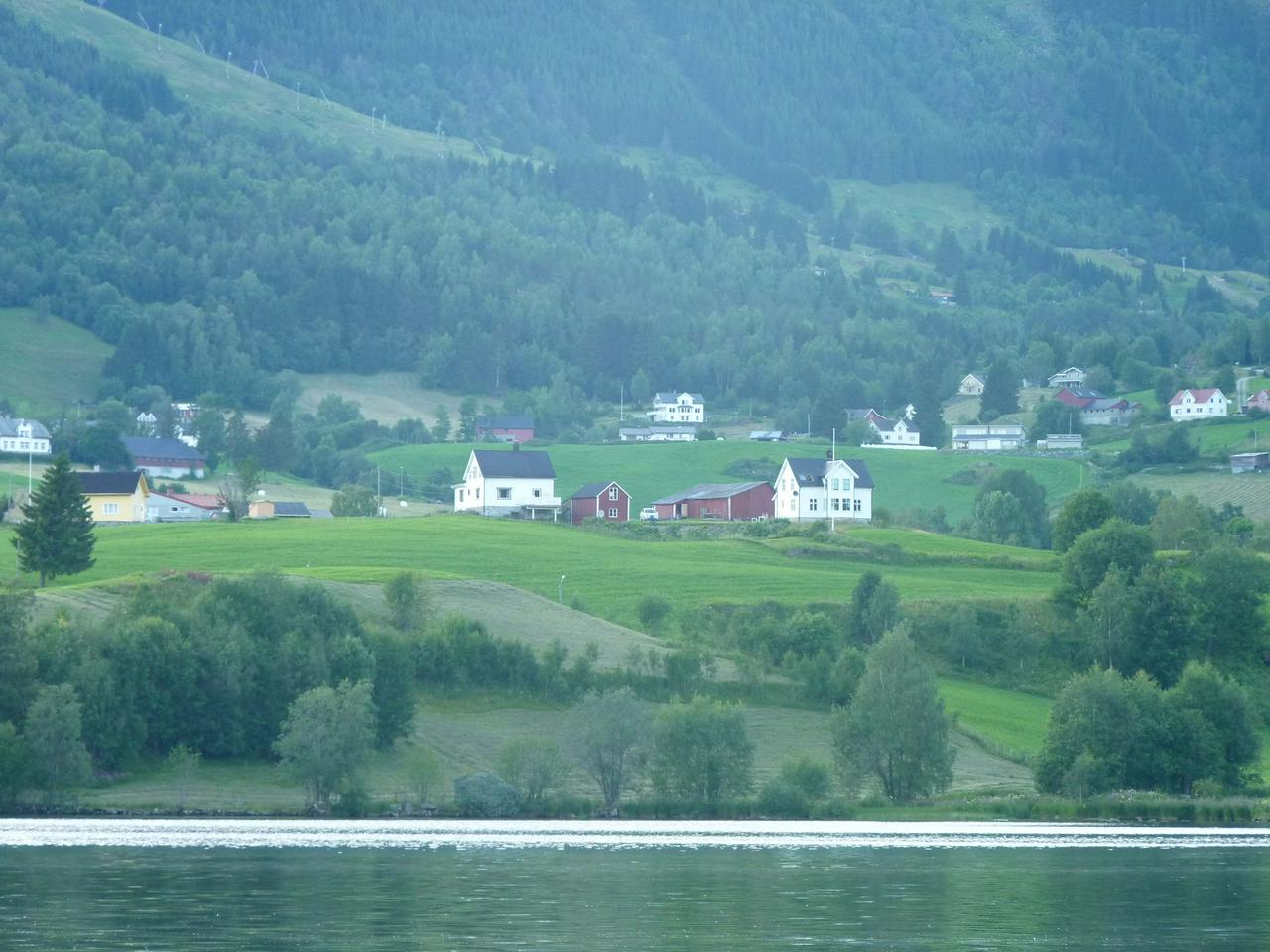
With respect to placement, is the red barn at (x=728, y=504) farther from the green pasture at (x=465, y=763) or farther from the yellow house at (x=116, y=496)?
the green pasture at (x=465, y=763)

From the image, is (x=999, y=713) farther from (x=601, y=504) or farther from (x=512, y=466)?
(x=512, y=466)

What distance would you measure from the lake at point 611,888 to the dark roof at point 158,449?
100 m

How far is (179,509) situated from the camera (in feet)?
434

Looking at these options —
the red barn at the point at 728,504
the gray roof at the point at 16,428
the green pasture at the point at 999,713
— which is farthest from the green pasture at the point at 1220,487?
the gray roof at the point at 16,428

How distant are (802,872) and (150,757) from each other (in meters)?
29.7

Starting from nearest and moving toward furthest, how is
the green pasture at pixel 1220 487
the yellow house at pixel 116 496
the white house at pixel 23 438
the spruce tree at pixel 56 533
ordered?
1. the spruce tree at pixel 56 533
2. the yellow house at pixel 116 496
3. the green pasture at pixel 1220 487
4. the white house at pixel 23 438

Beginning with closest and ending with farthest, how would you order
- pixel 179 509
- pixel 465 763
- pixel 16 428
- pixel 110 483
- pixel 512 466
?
pixel 465 763, pixel 110 483, pixel 179 509, pixel 512 466, pixel 16 428

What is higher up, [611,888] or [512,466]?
[512,466]

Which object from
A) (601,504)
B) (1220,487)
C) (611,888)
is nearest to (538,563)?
(601,504)

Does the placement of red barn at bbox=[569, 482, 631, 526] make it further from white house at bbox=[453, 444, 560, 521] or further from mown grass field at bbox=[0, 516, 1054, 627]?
mown grass field at bbox=[0, 516, 1054, 627]

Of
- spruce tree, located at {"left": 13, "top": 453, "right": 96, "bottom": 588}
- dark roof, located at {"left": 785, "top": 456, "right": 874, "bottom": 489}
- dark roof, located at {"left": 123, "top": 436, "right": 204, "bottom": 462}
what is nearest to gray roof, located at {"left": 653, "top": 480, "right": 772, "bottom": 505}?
dark roof, located at {"left": 785, "top": 456, "right": 874, "bottom": 489}

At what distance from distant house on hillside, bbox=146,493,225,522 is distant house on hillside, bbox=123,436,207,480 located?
22.8 m

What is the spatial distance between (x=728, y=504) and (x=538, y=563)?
3609 centimetres

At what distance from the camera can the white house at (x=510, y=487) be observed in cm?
13975
